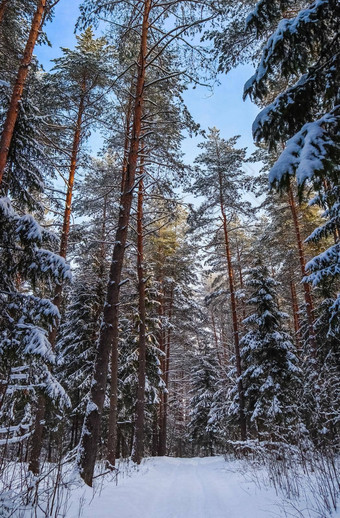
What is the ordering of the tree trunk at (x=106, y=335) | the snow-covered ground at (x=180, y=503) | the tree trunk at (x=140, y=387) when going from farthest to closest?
the tree trunk at (x=140, y=387)
the tree trunk at (x=106, y=335)
the snow-covered ground at (x=180, y=503)

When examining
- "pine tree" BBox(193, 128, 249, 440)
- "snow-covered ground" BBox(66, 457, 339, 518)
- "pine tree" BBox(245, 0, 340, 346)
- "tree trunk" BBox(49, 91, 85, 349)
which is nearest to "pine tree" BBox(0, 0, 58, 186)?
"tree trunk" BBox(49, 91, 85, 349)

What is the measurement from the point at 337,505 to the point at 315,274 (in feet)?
13.4

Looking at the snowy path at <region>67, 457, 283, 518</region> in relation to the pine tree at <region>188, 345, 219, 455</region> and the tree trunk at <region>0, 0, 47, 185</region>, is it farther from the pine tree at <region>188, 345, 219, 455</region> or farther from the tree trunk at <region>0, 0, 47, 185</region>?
the pine tree at <region>188, 345, 219, 455</region>

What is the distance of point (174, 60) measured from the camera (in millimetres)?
8523

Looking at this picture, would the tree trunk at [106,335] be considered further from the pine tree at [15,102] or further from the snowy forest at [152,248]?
the pine tree at [15,102]

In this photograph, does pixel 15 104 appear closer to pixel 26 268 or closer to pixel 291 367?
pixel 26 268

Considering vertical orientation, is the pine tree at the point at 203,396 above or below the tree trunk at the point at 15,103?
below

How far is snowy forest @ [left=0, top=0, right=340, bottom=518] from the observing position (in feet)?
12.0

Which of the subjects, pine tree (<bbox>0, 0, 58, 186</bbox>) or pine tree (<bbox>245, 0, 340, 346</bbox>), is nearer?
pine tree (<bbox>245, 0, 340, 346</bbox>)

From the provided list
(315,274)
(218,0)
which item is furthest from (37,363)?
(218,0)

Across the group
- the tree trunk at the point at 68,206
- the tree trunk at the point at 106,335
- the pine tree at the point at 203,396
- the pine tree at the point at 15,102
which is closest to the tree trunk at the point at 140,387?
the tree trunk at the point at 68,206

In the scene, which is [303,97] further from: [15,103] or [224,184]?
[224,184]

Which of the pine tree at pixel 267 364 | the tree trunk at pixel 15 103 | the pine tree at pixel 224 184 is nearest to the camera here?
the tree trunk at pixel 15 103

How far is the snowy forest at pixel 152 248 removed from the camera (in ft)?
12.0
